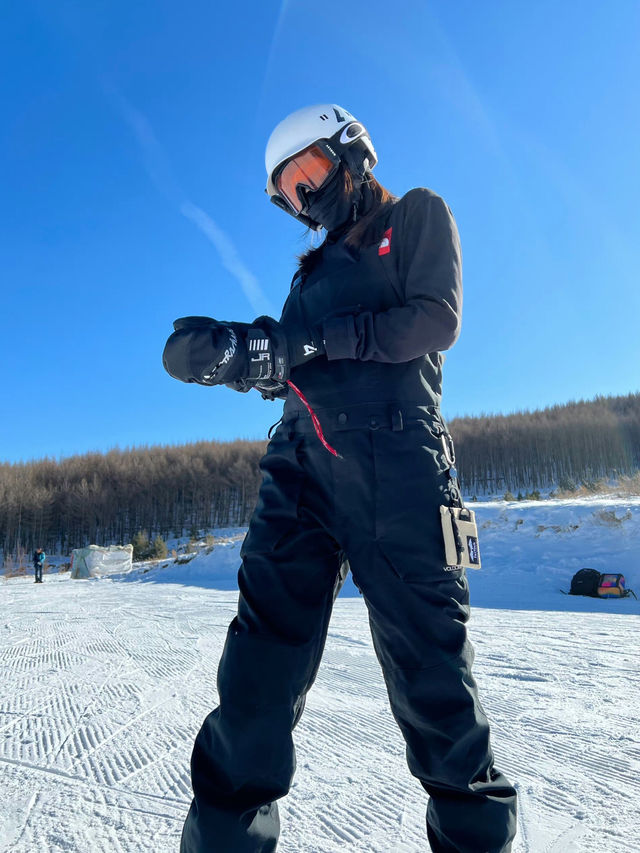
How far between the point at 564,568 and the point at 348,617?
633 centimetres

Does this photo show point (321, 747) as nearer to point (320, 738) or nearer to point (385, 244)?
point (320, 738)

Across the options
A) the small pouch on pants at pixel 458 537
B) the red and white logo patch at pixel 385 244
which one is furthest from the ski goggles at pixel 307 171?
the small pouch on pants at pixel 458 537

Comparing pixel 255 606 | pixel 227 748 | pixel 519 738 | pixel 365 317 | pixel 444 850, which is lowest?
pixel 519 738

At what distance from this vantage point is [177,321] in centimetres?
120

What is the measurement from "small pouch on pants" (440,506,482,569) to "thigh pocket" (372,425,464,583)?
13 mm

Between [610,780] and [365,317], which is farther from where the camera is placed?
[610,780]

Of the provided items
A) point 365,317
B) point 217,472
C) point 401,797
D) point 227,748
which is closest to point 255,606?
point 227,748

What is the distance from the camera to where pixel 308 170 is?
1.53 m

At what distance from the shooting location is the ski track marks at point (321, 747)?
153 cm

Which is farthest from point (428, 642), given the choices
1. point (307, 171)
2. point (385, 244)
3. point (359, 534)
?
point (307, 171)

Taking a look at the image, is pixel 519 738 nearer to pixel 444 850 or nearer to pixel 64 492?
pixel 444 850

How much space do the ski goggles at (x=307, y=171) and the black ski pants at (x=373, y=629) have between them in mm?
732

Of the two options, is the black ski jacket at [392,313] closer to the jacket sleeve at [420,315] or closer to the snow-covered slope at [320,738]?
the jacket sleeve at [420,315]

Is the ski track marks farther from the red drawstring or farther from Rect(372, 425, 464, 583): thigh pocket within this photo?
the red drawstring
